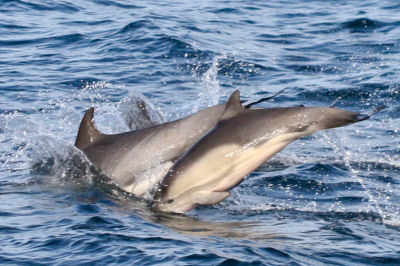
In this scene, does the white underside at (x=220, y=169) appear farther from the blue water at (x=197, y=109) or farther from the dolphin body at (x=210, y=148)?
the blue water at (x=197, y=109)

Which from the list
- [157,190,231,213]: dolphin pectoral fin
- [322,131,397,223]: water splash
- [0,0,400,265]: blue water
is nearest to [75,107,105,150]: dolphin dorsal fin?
[0,0,400,265]: blue water

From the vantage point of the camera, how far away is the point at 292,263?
7707 mm

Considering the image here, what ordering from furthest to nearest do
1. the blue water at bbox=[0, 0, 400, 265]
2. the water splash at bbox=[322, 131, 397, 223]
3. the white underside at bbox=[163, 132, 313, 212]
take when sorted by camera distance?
1. the water splash at bbox=[322, 131, 397, 223]
2. the white underside at bbox=[163, 132, 313, 212]
3. the blue water at bbox=[0, 0, 400, 265]

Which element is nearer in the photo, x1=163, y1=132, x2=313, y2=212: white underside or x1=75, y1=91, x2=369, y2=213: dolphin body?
x1=75, y1=91, x2=369, y2=213: dolphin body

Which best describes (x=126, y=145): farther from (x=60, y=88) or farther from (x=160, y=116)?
(x=60, y=88)

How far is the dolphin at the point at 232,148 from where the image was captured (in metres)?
8.98

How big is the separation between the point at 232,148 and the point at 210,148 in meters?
0.25

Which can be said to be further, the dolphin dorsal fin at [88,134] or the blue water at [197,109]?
the dolphin dorsal fin at [88,134]

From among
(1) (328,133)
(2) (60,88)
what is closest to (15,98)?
(2) (60,88)

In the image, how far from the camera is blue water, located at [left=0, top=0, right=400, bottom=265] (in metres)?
8.35

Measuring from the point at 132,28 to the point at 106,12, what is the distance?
121 inches

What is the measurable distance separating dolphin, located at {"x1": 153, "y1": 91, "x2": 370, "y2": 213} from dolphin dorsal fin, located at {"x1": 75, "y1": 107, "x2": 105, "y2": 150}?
1570 mm

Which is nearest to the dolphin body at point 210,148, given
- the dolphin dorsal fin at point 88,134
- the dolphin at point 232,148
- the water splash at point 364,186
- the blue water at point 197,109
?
the dolphin at point 232,148

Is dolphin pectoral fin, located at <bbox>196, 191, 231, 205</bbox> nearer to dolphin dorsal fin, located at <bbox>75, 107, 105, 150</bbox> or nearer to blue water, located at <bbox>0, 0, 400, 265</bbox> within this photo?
blue water, located at <bbox>0, 0, 400, 265</bbox>
